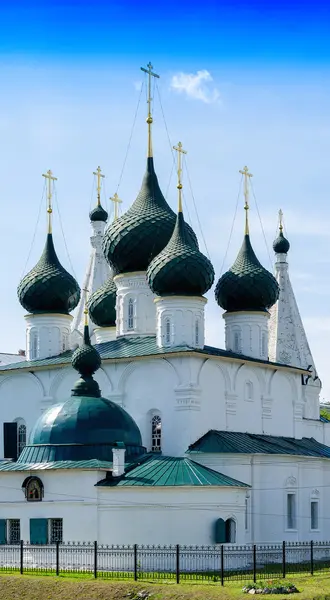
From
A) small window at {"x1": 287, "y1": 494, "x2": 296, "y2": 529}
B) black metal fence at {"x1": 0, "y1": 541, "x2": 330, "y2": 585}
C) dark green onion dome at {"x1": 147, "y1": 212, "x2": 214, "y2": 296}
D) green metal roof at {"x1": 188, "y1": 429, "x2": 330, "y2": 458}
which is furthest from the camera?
small window at {"x1": 287, "y1": 494, "x2": 296, "y2": 529}

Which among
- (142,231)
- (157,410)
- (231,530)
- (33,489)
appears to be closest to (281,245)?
(142,231)

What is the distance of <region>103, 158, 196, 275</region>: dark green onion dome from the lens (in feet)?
102

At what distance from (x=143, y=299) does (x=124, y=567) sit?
9005mm

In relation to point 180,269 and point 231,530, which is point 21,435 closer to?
point 180,269

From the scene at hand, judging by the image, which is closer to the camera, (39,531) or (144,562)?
(144,562)

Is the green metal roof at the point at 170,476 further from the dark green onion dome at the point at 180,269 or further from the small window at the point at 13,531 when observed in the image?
the dark green onion dome at the point at 180,269

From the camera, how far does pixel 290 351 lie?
36000 mm

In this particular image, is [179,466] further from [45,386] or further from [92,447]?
[45,386]

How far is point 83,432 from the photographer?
2647 centimetres

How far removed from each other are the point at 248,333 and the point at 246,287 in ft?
4.10

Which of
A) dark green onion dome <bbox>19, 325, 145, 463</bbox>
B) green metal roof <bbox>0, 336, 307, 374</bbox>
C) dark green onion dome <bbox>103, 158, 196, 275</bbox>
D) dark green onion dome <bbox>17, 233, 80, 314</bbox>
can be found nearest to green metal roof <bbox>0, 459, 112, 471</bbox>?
dark green onion dome <bbox>19, 325, 145, 463</bbox>

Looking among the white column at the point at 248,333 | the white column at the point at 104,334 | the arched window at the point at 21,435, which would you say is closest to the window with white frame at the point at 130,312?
the white column at the point at 104,334

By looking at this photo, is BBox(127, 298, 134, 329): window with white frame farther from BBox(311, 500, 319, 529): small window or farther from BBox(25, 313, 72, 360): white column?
BBox(311, 500, 319, 529): small window

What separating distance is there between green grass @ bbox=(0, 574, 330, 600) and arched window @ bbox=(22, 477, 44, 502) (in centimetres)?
258
